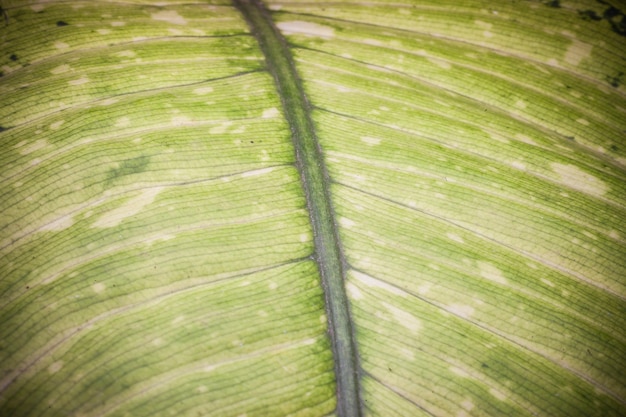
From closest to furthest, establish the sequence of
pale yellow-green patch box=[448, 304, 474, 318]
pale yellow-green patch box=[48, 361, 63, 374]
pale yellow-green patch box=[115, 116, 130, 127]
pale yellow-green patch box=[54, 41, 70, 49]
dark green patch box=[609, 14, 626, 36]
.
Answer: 1. pale yellow-green patch box=[48, 361, 63, 374]
2. pale yellow-green patch box=[448, 304, 474, 318]
3. pale yellow-green patch box=[115, 116, 130, 127]
4. pale yellow-green patch box=[54, 41, 70, 49]
5. dark green patch box=[609, 14, 626, 36]

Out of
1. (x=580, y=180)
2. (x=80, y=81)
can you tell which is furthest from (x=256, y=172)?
(x=580, y=180)

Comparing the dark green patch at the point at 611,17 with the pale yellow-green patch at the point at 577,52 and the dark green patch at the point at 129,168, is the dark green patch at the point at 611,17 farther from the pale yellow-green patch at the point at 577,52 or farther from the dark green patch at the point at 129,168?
the dark green patch at the point at 129,168

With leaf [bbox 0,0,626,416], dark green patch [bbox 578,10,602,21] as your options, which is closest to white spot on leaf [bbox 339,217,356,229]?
leaf [bbox 0,0,626,416]

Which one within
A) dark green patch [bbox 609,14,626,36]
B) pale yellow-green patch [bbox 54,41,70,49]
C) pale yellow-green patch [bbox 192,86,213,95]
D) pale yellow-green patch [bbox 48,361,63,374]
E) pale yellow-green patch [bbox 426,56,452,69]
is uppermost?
dark green patch [bbox 609,14,626,36]

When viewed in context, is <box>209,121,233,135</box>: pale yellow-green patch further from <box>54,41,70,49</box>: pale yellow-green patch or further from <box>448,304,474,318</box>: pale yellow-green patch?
<box>448,304,474,318</box>: pale yellow-green patch

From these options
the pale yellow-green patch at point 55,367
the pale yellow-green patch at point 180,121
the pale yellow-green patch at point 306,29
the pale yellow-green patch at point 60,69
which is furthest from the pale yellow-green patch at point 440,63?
the pale yellow-green patch at point 55,367

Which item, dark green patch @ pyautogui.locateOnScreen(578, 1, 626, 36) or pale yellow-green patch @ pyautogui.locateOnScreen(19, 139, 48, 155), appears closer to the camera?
pale yellow-green patch @ pyautogui.locateOnScreen(19, 139, 48, 155)
